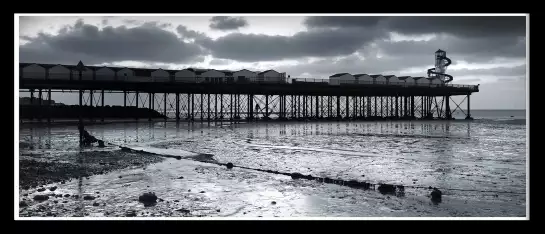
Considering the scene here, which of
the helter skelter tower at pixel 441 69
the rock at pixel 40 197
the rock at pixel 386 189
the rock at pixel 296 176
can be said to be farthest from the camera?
the helter skelter tower at pixel 441 69

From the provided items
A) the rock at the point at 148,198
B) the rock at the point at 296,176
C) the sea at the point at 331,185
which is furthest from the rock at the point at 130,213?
the rock at the point at 296,176

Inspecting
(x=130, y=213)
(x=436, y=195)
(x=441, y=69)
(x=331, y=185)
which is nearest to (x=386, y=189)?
(x=436, y=195)

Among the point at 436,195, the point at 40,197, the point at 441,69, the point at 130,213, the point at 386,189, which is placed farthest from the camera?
the point at 441,69

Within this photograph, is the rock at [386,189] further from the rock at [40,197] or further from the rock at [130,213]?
the rock at [40,197]

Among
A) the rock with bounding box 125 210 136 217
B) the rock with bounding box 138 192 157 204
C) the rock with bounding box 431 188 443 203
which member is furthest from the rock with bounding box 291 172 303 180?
the rock with bounding box 125 210 136 217

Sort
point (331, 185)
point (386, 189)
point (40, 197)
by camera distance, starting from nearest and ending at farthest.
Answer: point (40, 197) → point (386, 189) → point (331, 185)

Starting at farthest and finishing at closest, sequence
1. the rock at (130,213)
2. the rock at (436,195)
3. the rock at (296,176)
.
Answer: the rock at (296,176) < the rock at (436,195) < the rock at (130,213)

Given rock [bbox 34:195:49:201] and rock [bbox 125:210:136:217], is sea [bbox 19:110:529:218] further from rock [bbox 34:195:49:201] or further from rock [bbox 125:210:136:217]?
rock [bbox 34:195:49:201]

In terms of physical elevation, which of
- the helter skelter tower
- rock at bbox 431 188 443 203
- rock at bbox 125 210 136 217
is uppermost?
the helter skelter tower

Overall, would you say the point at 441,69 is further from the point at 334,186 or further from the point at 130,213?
the point at 130,213
